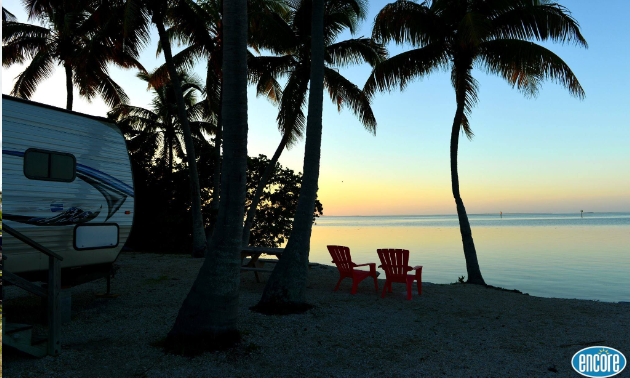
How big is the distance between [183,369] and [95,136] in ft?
14.3

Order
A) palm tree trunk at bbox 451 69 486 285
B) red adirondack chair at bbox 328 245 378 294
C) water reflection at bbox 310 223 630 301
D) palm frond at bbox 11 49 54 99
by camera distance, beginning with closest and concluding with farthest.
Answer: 1. red adirondack chair at bbox 328 245 378 294
2. palm tree trunk at bbox 451 69 486 285
3. water reflection at bbox 310 223 630 301
4. palm frond at bbox 11 49 54 99

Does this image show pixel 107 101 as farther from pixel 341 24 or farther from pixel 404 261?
pixel 404 261

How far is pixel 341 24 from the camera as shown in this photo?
13969 millimetres

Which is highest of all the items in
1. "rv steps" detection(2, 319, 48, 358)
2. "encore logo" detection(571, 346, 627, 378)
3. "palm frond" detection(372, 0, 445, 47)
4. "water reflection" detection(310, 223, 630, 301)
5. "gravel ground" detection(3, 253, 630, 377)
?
"palm frond" detection(372, 0, 445, 47)

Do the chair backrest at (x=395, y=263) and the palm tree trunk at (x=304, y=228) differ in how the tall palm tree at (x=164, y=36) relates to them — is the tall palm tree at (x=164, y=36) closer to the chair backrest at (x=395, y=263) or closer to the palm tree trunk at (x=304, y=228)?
the palm tree trunk at (x=304, y=228)

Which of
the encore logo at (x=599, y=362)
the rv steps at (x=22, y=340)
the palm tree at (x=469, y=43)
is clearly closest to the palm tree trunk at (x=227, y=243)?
the rv steps at (x=22, y=340)

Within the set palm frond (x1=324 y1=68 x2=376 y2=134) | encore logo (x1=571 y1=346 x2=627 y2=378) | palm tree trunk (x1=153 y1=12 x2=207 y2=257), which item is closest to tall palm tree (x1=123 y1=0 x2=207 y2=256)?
palm tree trunk (x1=153 y1=12 x2=207 y2=257)

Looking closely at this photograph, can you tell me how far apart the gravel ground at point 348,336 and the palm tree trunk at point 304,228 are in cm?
39

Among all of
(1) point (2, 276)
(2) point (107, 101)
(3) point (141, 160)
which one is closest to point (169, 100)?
(3) point (141, 160)

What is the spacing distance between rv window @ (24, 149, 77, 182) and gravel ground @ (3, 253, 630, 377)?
2156 millimetres

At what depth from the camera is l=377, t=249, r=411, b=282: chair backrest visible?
843 centimetres

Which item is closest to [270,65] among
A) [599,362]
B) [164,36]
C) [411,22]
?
[164,36]

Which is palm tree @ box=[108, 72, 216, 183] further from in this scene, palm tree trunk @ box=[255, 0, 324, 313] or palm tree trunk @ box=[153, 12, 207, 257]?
palm tree trunk @ box=[255, 0, 324, 313]

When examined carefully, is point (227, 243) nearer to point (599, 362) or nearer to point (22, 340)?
point (22, 340)
